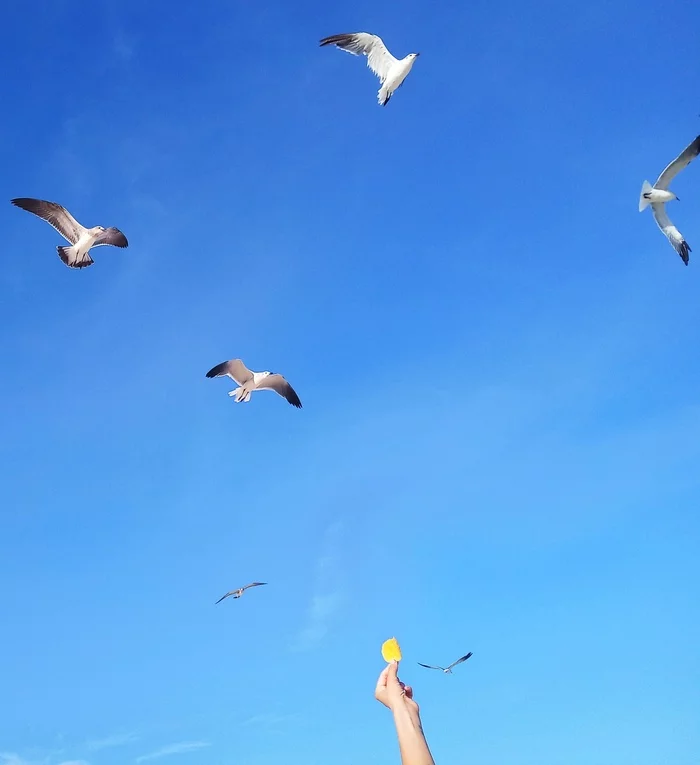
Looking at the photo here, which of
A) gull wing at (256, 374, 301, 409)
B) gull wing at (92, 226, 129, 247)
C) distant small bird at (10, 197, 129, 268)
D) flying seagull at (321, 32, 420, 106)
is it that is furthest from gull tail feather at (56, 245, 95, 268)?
flying seagull at (321, 32, 420, 106)

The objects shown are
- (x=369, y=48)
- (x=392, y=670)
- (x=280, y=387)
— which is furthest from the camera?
(x=280, y=387)

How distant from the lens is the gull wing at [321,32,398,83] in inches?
982

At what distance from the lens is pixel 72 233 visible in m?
26.1

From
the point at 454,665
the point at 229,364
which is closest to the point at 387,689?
the point at 454,665

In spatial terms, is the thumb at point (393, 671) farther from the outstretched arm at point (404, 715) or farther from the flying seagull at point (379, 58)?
the flying seagull at point (379, 58)

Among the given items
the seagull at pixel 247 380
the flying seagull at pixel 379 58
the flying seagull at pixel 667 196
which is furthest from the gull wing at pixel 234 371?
the flying seagull at pixel 667 196

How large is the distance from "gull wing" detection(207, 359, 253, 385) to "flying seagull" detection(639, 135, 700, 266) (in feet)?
48.5

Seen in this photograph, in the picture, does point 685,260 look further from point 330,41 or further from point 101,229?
point 101,229

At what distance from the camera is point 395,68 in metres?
24.9

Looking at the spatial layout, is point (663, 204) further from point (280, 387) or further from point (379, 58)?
point (280, 387)

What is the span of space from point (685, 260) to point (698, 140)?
13.1ft

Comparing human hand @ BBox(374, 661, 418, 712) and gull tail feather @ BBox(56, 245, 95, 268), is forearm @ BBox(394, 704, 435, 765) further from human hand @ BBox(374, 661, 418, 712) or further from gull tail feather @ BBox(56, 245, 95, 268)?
gull tail feather @ BBox(56, 245, 95, 268)

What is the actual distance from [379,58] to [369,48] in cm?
44

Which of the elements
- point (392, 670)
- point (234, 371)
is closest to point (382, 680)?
point (392, 670)
